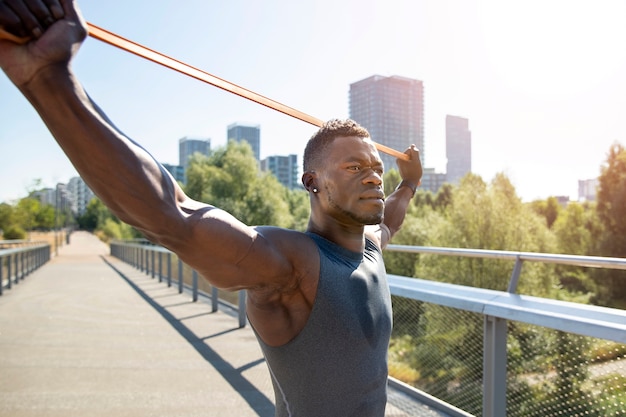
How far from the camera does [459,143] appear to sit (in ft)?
272

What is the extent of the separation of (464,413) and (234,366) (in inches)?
85.6

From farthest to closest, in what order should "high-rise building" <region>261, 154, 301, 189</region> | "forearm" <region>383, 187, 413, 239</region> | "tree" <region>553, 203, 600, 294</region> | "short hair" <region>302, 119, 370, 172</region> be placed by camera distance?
"high-rise building" <region>261, 154, 301, 189</region>, "tree" <region>553, 203, 600, 294</region>, "forearm" <region>383, 187, 413, 239</region>, "short hair" <region>302, 119, 370, 172</region>

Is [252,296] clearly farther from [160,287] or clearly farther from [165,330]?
[160,287]

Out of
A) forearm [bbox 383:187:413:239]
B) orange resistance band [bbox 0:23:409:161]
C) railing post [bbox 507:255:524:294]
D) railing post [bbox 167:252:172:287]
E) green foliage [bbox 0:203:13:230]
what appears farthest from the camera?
green foliage [bbox 0:203:13:230]

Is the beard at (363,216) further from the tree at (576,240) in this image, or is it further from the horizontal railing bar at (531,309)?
the tree at (576,240)

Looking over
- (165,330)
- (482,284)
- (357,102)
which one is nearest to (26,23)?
(165,330)

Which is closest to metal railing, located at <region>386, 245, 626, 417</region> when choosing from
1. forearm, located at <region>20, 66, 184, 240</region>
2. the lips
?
the lips

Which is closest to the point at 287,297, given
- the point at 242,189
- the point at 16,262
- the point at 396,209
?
the point at 396,209

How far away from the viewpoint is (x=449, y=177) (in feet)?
283

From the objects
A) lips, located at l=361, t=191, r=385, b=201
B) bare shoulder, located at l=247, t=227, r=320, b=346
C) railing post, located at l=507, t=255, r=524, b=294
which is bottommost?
railing post, located at l=507, t=255, r=524, b=294

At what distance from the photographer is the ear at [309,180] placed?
5.30 feet

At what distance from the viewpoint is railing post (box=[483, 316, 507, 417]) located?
2691 millimetres

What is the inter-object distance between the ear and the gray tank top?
0.61ft

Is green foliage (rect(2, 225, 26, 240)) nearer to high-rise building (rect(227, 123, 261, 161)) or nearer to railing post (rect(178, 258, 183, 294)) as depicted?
railing post (rect(178, 258, 183, 294))
